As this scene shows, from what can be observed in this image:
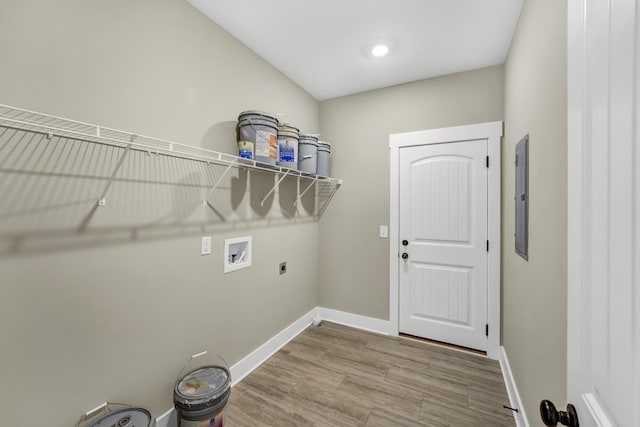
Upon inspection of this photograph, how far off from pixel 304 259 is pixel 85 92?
2.18 meters

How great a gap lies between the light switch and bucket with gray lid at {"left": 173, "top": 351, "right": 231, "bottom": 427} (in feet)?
2.36

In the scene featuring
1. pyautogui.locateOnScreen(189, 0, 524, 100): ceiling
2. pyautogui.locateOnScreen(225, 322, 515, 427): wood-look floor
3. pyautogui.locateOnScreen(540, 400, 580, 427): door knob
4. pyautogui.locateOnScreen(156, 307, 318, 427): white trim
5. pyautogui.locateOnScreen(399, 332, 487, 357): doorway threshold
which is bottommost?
pyautogui.locateOnScreen(225, 322, 515, 427): wood-look floor

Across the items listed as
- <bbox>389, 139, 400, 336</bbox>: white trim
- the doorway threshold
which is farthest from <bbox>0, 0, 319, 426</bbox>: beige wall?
the doorway threshold

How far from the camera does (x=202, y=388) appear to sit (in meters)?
1.48

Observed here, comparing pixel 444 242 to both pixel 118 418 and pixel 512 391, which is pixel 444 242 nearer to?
pixel 512 391

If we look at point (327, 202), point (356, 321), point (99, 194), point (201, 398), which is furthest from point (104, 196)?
point (356, 321)

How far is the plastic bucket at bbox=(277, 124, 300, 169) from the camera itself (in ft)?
6.56

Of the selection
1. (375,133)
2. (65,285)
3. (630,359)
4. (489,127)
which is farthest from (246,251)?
(489,127)

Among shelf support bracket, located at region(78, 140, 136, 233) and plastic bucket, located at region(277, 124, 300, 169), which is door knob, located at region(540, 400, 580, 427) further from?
plastic bucket, located at region(277, 124, 300, 169)

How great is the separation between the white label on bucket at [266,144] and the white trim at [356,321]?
200cm

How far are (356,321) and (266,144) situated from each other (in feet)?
7.05

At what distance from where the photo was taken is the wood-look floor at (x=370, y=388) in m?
1.68

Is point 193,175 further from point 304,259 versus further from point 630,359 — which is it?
point 630,359

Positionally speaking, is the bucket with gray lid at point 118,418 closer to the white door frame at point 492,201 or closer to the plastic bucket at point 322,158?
the plastic bucket at point 322,158
